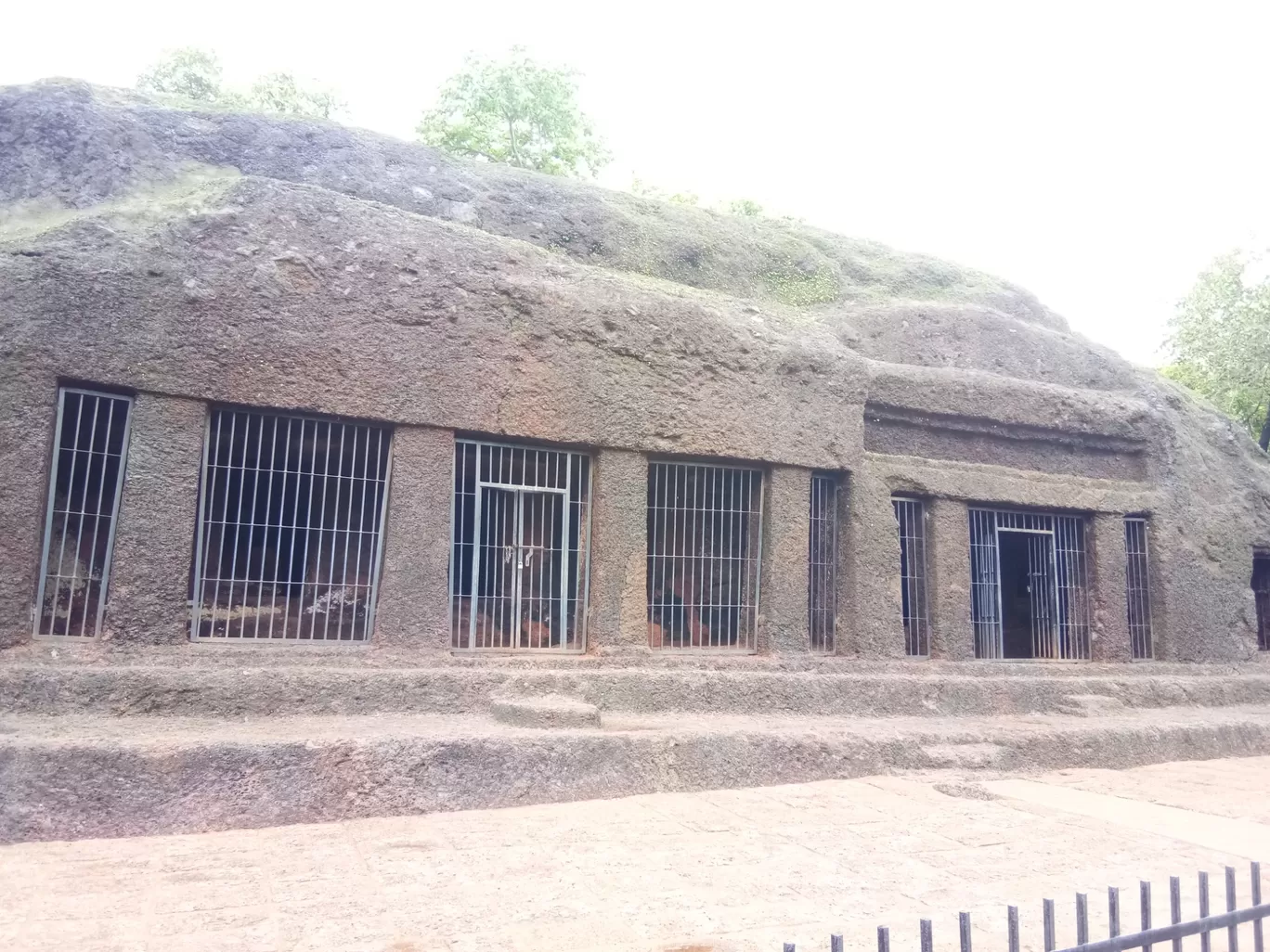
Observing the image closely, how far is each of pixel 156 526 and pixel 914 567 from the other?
6.68m

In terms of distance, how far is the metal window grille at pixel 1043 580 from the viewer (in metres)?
9.78

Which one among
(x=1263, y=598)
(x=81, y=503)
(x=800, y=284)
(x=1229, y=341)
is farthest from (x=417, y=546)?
(x=1229, y=341)

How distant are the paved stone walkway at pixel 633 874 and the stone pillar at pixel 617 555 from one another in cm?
187

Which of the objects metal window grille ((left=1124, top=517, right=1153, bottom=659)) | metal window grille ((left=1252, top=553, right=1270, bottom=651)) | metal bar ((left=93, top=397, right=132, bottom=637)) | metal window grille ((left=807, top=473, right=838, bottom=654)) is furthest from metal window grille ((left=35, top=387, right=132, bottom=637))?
metal window grille ((left=1252, top=553, right=1270, bottom=651))

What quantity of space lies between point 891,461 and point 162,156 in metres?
7.07

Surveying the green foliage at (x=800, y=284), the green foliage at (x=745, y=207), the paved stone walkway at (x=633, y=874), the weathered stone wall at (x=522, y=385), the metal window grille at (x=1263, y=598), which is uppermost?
the green foliage at (x=745, y=207)

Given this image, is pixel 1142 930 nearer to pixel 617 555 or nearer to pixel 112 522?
pixel 617 555

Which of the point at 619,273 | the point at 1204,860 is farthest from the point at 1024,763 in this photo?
the point at 619,273

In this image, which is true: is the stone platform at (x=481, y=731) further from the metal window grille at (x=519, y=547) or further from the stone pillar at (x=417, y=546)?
the metal window grille at (x=519, y=547)

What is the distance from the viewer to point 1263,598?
12.1 m

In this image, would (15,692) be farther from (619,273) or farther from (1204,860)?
(1204,860)

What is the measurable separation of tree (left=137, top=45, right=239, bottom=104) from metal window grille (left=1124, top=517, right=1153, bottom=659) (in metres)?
22.0

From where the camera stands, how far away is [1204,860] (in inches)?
195

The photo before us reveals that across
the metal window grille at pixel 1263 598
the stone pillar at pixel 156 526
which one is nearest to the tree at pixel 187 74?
the stone pillar at pixel 156 526
